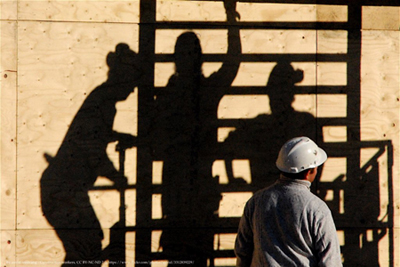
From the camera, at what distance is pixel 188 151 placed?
5438 millimetres

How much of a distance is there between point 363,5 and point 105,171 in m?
3.71

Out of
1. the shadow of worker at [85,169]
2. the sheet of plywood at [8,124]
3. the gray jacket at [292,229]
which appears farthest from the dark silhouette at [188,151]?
the gray jacket at [292,229]

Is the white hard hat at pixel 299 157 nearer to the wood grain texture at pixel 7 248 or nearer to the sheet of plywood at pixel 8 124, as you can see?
Result: the sheet of plywood at pixel 8 124

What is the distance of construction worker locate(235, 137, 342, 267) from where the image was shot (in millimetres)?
3291

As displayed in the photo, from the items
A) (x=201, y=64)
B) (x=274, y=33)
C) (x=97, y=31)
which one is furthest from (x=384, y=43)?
(x=97, y=31)

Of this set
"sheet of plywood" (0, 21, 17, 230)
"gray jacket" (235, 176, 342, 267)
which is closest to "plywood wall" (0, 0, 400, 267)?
"sheet of plywood" (0, 21, 17, 230)

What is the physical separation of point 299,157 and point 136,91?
2.50 meters

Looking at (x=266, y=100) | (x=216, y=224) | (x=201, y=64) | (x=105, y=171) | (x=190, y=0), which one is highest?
(x=190, y=0)

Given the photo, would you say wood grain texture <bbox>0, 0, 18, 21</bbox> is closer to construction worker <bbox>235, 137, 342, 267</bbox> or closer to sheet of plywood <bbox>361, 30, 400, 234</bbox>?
construction worker <bbox>235, 137, 342, 267</bbox>

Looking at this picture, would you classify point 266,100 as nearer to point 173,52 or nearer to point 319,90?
point 319,90

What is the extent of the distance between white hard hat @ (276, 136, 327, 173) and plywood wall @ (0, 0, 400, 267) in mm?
1891

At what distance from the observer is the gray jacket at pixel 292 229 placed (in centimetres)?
329

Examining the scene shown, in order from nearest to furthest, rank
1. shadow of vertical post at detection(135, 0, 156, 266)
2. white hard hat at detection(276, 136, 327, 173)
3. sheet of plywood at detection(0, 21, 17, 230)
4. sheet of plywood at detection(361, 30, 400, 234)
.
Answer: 1. white hard hat at detection(276, 136, 327, 173)
2. sheet of plywood at detection(0, 21, 17, 230)
3. shadow of vertical post at detection(135, 0, 156, 266)
4. sheet of plywood at detection(361, 30, 400, 234)

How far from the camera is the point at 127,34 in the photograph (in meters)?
5.41
